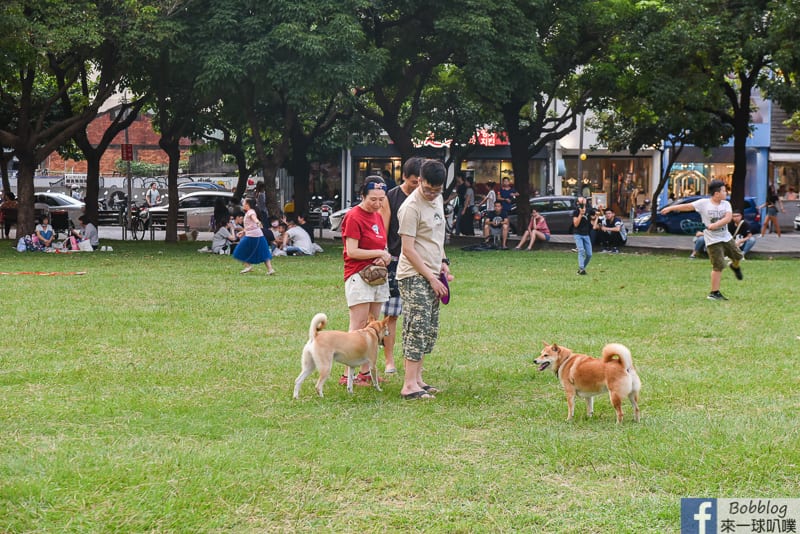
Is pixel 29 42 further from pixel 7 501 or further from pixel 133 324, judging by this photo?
pixel 7 501

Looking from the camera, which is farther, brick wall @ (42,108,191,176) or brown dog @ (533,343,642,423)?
brick wall @ (42,108,191,176)

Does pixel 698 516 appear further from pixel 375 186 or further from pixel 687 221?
pixel 687 221

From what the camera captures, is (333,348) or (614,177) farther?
(614,177)

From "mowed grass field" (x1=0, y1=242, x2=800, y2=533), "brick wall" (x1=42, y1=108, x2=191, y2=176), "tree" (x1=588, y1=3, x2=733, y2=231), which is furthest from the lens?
"brick wall" (x1=42, y1=108, x2=191, y2=176)

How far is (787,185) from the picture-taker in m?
49.7

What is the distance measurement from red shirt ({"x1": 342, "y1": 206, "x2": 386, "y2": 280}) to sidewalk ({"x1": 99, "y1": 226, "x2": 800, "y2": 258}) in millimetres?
19643

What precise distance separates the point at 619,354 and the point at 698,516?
77.2 inches

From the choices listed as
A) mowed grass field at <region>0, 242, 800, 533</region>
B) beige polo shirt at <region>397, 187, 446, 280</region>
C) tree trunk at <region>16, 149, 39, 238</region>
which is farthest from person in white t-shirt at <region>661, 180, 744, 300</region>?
tree trunk at <region>16, 149, 39, 238</region>

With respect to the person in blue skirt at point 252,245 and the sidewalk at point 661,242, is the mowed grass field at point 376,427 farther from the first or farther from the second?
the sidewalk at point 661,242

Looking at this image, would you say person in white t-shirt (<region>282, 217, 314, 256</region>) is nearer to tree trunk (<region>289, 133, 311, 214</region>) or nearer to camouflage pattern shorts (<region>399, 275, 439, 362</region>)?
tree trunk (<region>289, 133, 311, 214</region>)

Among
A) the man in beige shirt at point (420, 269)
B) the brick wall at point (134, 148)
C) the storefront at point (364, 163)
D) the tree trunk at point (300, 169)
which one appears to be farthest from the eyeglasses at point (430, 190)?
the brick wall at point (134, 148)

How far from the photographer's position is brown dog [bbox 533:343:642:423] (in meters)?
7.01

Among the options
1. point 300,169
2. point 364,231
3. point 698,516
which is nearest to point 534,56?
point 300,169

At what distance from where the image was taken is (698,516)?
16.7ft
